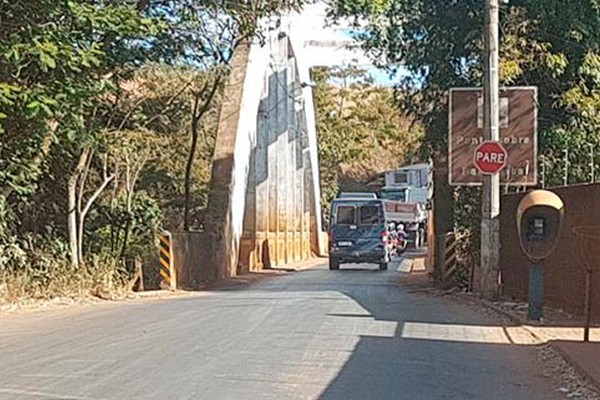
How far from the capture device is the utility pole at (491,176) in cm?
1889

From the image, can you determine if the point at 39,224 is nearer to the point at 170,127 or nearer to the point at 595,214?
the point at 170,127

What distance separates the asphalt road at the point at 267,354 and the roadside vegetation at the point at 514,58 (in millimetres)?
5401

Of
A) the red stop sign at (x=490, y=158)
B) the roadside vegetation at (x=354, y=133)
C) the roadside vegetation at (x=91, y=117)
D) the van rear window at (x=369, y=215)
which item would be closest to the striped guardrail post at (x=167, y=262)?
the roadside vegetation at (x=91, y=117)

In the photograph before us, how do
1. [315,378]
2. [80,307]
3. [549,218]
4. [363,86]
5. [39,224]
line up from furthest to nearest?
[363,86] → [39,224] → [80,307] → [549,218] → [315,378]

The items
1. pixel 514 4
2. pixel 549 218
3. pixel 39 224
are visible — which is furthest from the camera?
pixel 39 224

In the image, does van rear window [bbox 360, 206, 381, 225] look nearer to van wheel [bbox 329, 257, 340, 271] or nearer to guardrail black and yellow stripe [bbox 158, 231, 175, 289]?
van wheel [bbox 329, 257, 340, 271]

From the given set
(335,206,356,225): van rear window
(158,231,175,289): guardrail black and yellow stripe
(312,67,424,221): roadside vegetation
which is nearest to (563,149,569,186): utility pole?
(158,231,175,289): guardrail black and yellow stripe

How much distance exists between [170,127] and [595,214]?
54.0 ft

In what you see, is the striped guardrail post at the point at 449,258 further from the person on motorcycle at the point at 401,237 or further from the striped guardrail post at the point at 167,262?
the person on motorcycle at the point at 401,237

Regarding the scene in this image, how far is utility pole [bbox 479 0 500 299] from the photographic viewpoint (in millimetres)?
18891

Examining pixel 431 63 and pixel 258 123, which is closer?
pixel 431 63

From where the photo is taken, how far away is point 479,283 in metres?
20.2

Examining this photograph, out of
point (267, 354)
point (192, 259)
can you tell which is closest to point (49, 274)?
point (192, 259)

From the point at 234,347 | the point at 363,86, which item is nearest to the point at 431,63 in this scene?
the point at 234,347
